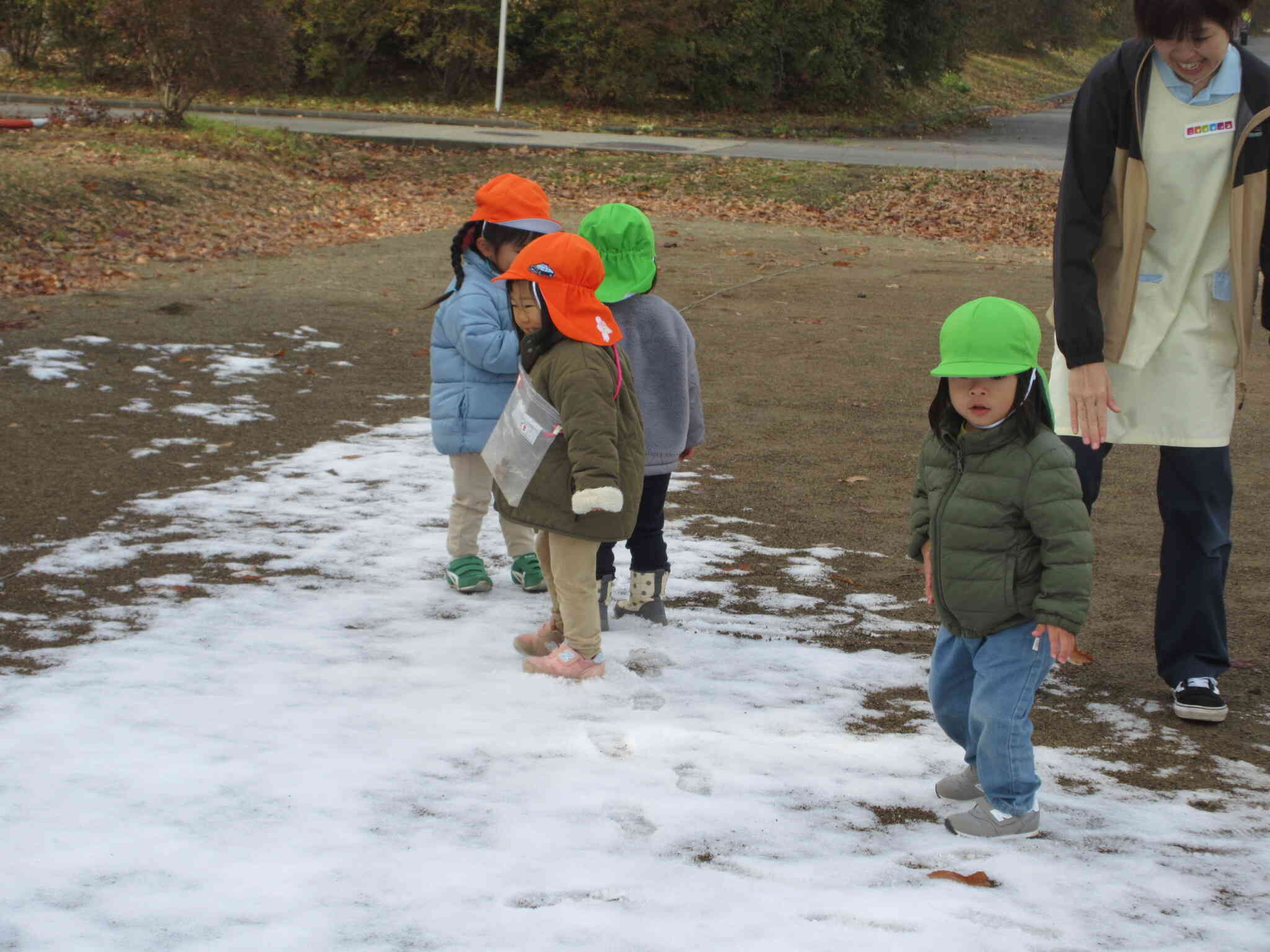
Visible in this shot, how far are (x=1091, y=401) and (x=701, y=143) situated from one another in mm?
20203

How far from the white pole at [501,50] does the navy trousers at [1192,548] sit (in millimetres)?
24567

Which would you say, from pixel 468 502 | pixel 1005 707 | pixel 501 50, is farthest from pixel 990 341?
pixel 501 50

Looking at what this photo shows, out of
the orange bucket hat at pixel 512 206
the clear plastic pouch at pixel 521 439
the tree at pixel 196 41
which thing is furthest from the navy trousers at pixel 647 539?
the tree at pixel 196 41

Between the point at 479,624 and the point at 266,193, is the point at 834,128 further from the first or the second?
the point at 479,624

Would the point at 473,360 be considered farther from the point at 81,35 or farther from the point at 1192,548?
the point at 81,35

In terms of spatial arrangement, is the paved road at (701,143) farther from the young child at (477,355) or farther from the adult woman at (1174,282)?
the adult woman at (1174,282)

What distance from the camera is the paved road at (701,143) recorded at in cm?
2081

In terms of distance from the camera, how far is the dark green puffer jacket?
9.66 ft

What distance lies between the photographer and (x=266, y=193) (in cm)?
1484

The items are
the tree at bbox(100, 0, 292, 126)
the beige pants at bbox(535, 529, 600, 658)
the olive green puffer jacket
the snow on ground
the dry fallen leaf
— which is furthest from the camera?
the tree at bbox(100, 0, 292, 126)

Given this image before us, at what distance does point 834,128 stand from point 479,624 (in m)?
25.2

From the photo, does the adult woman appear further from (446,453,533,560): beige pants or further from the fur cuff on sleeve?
(446,453,533,560): beige pants

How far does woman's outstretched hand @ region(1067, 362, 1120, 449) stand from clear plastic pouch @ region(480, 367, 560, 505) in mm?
1434

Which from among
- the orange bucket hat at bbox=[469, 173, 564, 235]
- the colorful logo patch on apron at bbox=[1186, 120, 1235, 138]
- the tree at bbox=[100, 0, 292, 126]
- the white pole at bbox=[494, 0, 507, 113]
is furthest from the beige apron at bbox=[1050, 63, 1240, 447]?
the white pole at bbox=[494, 0, 507, 113]
